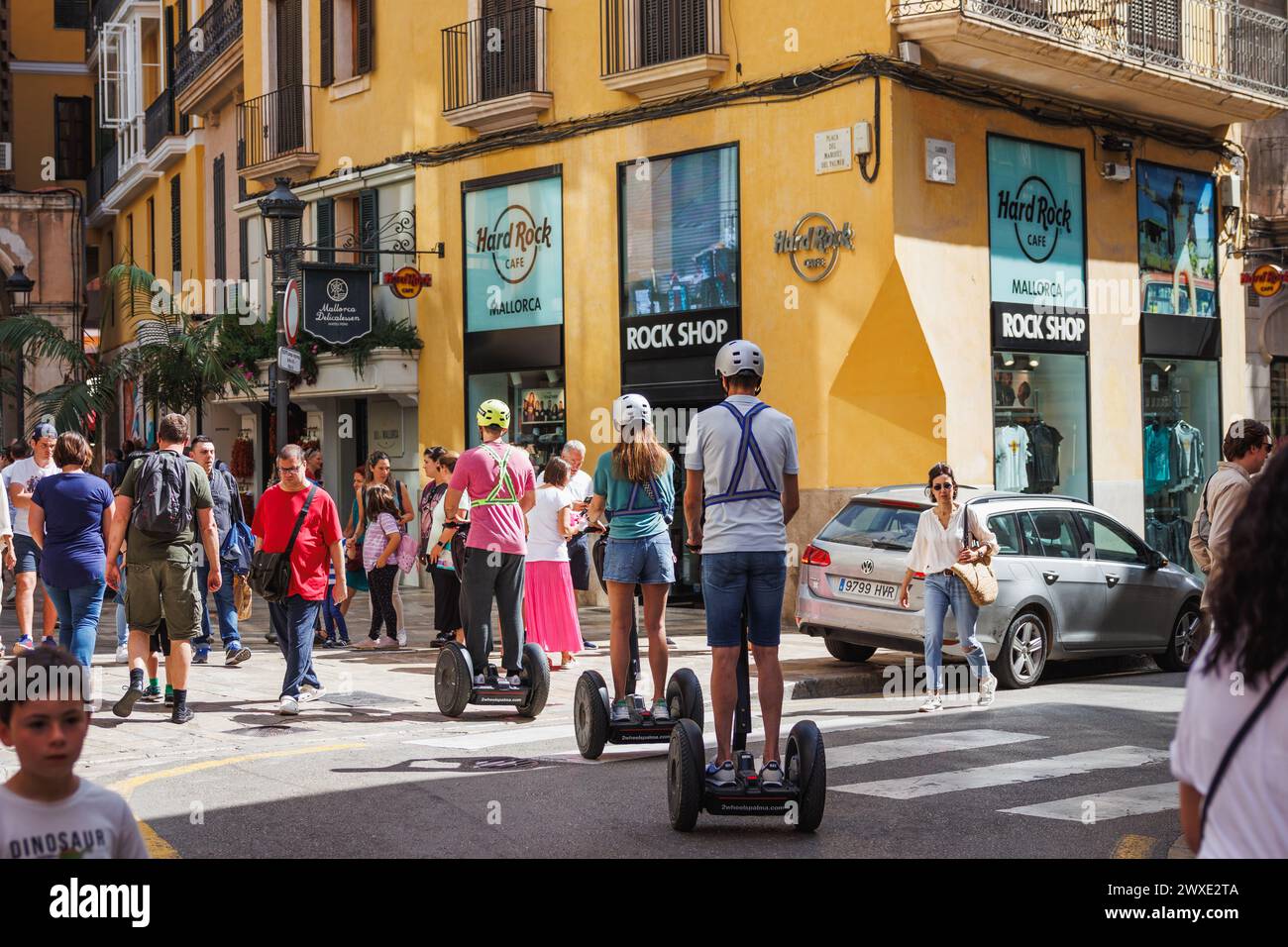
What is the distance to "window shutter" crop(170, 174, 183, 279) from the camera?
34062 millimetres

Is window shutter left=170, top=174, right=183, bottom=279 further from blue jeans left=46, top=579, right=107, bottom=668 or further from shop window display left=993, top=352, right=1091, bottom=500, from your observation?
blue jeans left=46, top=579, right=107, bottom=668

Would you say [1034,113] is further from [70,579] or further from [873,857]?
[873,857]

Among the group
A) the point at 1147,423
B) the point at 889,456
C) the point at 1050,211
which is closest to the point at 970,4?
the point at 1050,211

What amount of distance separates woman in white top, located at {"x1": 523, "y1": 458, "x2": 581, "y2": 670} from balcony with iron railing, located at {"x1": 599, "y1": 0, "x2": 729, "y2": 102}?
722cm

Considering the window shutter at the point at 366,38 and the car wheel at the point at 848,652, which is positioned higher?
the window shutter at the point at 366,38

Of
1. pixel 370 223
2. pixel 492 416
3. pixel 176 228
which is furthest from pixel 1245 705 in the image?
pixel 176 228

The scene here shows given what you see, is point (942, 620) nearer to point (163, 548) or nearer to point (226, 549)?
point (163, 548)

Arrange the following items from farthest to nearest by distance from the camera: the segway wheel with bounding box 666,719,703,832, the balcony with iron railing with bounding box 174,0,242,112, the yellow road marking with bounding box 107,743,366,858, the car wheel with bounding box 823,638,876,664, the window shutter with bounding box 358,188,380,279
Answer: the balcony with iron railing with bounding box 174,0,242,112 < the window shutter with bounding box 358,188,380,279 < the car wheel with bounding box 823,638,876,664 < the segway wheel with bounding box 666,719,703,832 < the yellow road marking with bounding box 107,743,366,858

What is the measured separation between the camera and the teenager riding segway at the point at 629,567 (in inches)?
360

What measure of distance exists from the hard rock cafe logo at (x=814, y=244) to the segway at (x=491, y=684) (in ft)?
27.5

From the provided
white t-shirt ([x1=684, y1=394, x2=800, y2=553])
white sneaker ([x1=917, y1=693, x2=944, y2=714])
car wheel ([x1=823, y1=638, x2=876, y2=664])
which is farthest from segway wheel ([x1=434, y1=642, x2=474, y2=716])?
car wheel ([x1=823, y1=638, x2=876, y2=664])

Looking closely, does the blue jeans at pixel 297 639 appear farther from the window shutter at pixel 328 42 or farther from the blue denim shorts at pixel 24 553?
the window shutter at pixel 328 42

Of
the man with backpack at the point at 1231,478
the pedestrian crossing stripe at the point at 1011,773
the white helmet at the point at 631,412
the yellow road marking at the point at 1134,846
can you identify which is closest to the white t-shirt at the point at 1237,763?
the yellow road marking at the point at 1134,846

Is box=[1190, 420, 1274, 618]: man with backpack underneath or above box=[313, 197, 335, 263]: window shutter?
underneath
